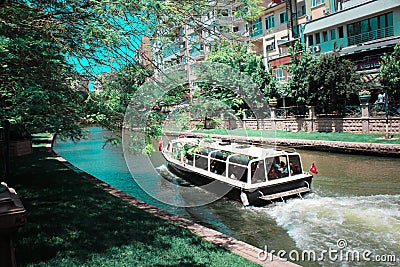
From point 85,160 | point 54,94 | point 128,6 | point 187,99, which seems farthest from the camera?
point 85,160

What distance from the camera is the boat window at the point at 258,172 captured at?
11.8 metres

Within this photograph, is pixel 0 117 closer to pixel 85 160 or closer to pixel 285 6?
pixel 85 160

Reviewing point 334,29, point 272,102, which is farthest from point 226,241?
point 334,29

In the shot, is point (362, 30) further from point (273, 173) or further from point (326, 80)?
point (273, 173)

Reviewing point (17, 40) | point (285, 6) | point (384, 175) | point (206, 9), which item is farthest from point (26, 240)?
point (285, 6)

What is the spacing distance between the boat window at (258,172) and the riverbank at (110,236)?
3.94 metres

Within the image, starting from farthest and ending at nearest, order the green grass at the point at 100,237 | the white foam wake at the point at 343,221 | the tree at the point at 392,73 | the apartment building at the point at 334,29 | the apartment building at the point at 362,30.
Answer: the apartment building at the point at 334,29, the apartment building at the point at 362,30, the tree at the point at 392,73, the white foam wake at the point at 343,221, the green grass at the point at 100,237

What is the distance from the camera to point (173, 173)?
17344 mm

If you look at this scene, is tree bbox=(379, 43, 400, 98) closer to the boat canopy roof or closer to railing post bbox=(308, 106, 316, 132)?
railing post bbox=(308, 106, 316, 132)

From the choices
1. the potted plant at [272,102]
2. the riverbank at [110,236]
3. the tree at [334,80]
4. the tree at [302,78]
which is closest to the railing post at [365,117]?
the tree at [334,80]

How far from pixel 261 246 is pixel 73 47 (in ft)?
19.1

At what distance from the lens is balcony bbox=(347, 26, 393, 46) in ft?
87.0

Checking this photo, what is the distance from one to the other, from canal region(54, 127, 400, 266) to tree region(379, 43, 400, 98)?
8649mm

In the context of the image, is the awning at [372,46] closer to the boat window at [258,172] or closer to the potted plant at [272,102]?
the potted plant at [272,102]
